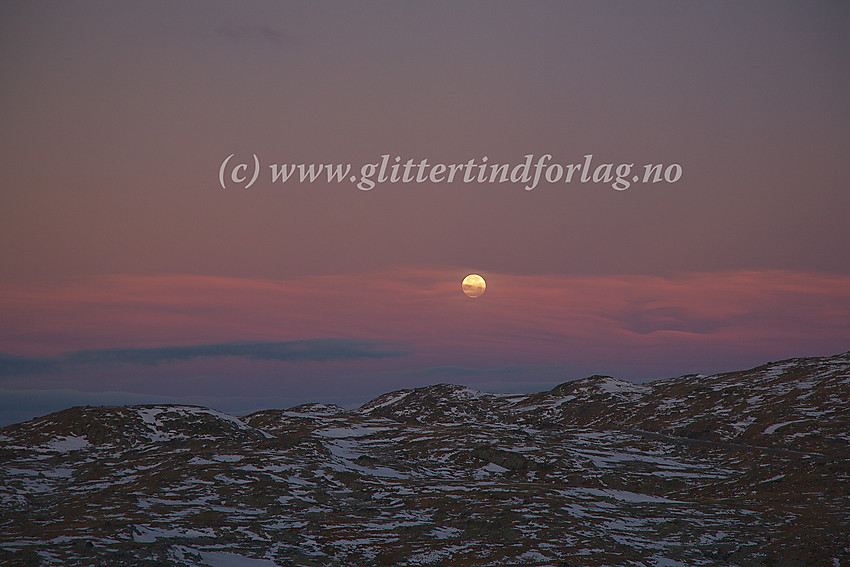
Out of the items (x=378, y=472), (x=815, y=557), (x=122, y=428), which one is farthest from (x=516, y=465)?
(x=122, y=428)

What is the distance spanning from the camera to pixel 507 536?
67.6m

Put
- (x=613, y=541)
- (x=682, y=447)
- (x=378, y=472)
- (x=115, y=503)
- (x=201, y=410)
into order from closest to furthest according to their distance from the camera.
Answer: (x=613, y=541), (x=115, y=503), (x=378, y=472), (x=682, y=447), (x=201, y=410)

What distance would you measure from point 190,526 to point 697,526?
149 feet

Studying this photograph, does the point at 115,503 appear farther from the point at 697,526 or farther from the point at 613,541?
the point at 697,526

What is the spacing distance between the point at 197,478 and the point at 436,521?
31.5 meters

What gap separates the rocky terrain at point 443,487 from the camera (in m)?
61.5

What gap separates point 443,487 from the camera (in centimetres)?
9112

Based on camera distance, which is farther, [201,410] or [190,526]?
[201,410]

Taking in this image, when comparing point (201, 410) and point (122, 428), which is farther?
point (201, 410)

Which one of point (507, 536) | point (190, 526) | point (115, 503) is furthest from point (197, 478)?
point (507, 536)

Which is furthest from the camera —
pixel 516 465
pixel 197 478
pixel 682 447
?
pixel 682 447

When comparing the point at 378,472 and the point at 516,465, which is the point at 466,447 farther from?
the point at 378,472

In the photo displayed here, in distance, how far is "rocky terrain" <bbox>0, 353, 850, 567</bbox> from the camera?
202ft

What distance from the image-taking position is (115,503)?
78.1 meters
